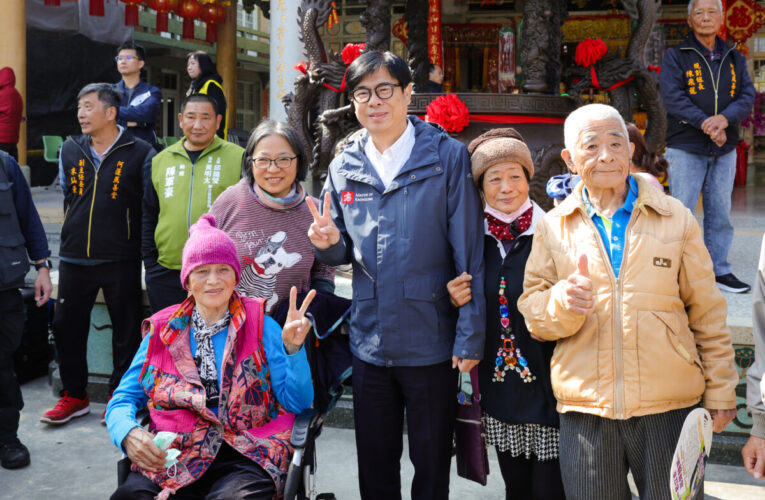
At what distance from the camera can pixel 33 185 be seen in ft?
44.5

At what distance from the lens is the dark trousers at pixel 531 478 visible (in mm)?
2273

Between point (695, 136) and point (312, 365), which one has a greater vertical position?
point (695, 136)

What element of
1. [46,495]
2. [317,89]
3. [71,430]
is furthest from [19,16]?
[46,495]

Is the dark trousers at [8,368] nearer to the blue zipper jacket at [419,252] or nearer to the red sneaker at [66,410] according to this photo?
the red sneaker at [66,410]

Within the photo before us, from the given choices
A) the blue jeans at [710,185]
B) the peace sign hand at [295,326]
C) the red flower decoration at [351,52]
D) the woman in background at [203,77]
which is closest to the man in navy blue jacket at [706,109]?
the blue jeans at [710,185]

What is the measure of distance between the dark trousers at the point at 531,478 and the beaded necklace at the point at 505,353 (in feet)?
0.86

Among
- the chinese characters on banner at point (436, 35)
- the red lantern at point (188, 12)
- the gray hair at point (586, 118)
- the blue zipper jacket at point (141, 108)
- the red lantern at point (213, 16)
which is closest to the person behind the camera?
the gray hair at point (586, 118)

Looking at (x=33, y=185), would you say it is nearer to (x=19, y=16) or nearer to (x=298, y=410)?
(x=19, y=16)

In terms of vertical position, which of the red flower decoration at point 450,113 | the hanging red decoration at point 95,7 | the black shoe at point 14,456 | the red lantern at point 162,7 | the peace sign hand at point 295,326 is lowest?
the black shoe at point 14,456

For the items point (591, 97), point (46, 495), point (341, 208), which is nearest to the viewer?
point (341, 208)

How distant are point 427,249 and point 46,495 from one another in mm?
2062

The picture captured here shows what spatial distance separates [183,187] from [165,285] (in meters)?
0.51

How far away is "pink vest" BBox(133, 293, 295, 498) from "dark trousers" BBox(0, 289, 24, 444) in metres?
1.36

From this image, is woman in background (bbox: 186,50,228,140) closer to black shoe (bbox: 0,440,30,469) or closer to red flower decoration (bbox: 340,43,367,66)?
red flower decoration (bbox: 340,43,367,66)
